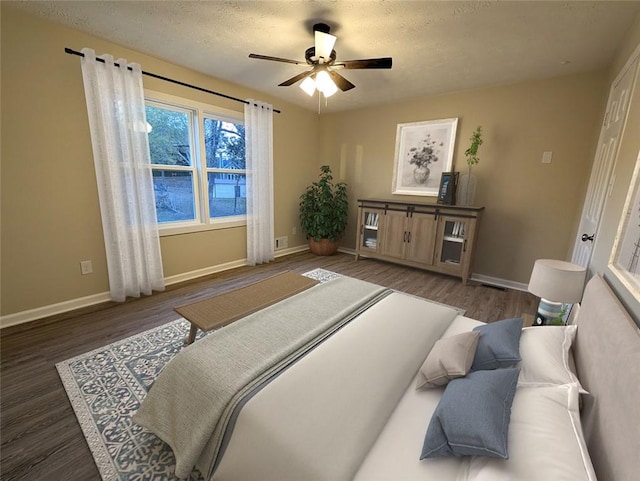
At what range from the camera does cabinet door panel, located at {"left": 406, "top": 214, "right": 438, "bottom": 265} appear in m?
3.76

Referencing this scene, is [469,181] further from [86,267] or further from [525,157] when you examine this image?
[86,267]

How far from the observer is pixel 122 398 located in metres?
1.63

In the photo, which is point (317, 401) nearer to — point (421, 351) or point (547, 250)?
→ point (421, 351)

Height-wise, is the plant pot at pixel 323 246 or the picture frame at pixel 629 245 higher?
the picture frame at pixel 629 245

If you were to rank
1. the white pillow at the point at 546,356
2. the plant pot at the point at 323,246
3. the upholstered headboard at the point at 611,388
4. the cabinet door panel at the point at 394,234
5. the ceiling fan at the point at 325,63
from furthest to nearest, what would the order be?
the plant pot at the point at 323,246 < the cabinet door panel at the point at 394,234 < the ceiling fan at the point at 325,63 < the white pillow at the point at 546,356 < the upholstered headboard at the point at 611,388

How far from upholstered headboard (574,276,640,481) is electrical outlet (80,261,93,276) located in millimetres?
3638

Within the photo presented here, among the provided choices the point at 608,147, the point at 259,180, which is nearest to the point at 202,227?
the point at 259,180

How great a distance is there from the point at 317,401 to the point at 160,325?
1978 mm

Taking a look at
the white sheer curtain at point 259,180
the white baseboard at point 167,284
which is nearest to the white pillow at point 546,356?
the white baseboard at point 167,284

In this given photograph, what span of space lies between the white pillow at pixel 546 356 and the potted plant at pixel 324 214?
3459 millimetres

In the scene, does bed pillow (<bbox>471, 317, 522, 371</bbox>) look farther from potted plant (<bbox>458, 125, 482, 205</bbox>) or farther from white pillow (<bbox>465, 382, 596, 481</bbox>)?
potted plant (<bbox>458, 125, 482, 205</bbox>)

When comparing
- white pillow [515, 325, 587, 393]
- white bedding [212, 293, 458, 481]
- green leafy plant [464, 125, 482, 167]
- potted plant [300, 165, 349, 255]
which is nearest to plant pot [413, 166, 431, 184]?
green leafy plant [464, 125, 482, 167]

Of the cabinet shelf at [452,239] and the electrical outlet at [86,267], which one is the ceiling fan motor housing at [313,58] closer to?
the cabinet shelf at [452,239]

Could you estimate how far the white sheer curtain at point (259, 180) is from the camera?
12.5 feet
